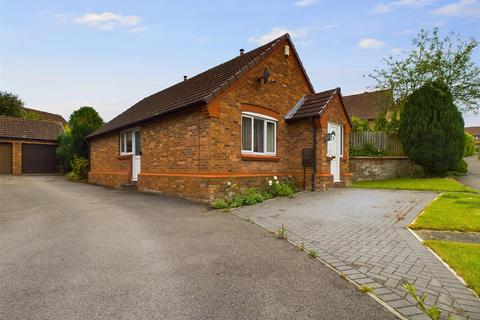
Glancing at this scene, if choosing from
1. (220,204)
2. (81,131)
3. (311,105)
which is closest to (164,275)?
(220,204)

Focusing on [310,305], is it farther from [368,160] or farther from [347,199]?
[368,160]

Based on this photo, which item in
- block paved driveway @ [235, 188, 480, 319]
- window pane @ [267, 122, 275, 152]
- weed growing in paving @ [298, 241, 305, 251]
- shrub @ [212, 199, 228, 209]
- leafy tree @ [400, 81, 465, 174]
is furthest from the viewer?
leafy tree @ [400, 81, 465, 174]

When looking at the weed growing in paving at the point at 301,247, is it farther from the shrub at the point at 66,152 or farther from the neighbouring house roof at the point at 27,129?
the neighbouring house roof at the point at 27,129

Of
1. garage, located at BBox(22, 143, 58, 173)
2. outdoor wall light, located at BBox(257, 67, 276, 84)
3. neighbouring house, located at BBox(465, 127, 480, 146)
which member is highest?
neighbouring house, located at BBox(465, 127, 480, 146)

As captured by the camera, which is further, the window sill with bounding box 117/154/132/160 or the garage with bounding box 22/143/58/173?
the garage with bounding box 22/143/58/173

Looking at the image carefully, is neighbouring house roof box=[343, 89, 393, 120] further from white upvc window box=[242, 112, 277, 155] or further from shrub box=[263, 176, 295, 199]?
shrub box=[263, 176, 295, 199]

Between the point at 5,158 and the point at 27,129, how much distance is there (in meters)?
3.31

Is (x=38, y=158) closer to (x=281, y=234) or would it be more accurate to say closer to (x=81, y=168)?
(x=81, y=168)

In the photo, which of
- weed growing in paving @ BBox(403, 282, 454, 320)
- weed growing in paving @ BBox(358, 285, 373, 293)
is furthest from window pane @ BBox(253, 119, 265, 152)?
weed growing in paving @ BBox(403, 282, 454, 320)

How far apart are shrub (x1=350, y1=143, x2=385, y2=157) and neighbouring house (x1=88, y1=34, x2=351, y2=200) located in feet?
12.4

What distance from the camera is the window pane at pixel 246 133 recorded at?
1054 centimetres

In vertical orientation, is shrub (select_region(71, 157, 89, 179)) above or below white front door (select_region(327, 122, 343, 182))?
below

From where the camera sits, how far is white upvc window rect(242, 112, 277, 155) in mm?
10609

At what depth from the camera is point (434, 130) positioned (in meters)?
14.8
